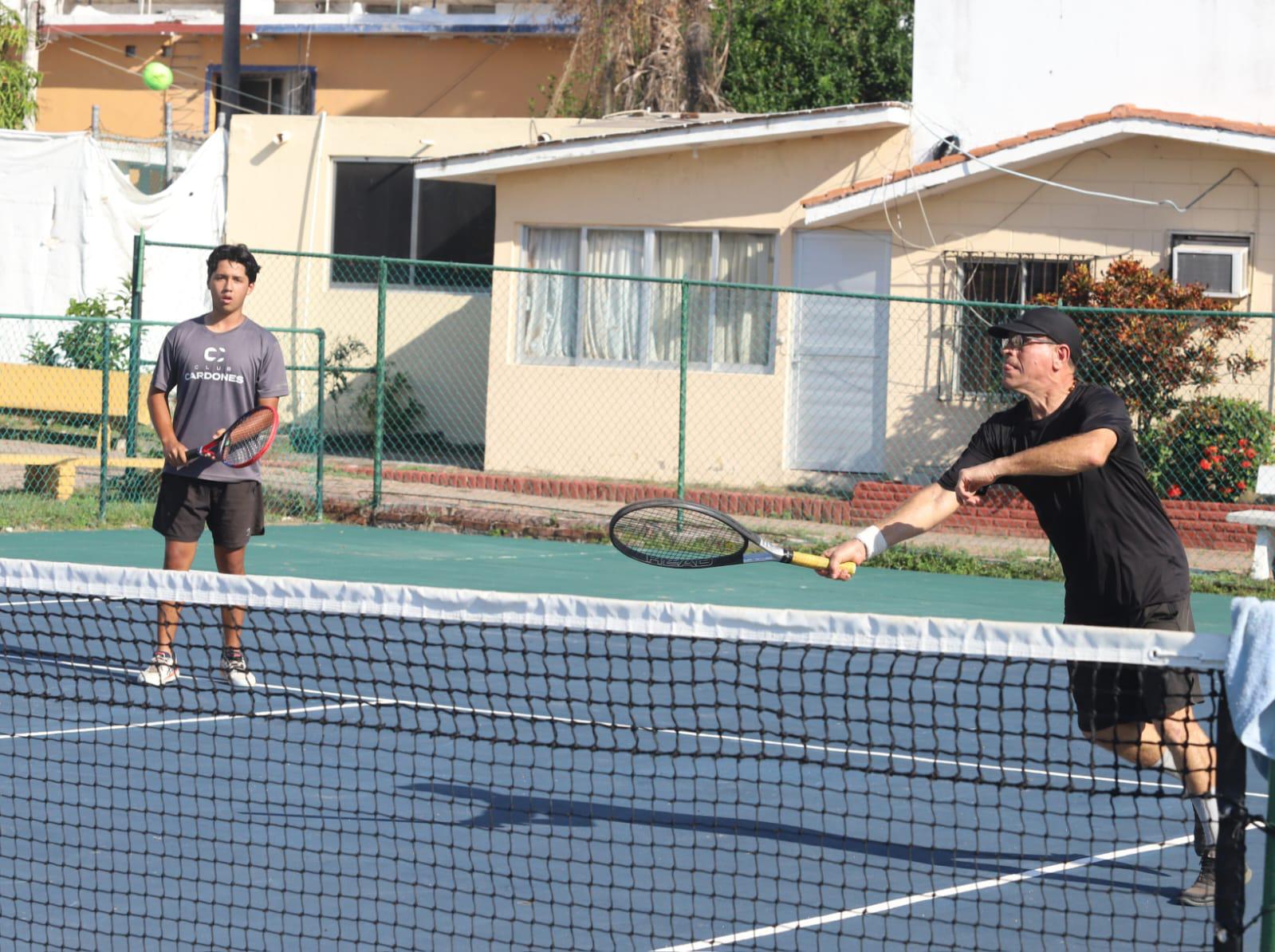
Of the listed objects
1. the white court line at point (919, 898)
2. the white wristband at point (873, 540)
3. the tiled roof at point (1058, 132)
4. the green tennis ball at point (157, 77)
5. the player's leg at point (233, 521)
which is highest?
the green tennis ball at point (157, 77)

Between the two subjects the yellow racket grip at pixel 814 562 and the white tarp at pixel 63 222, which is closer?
the yellow racket grip at pixel 814 562

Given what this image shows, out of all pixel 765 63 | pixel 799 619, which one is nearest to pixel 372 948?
pixel 799 619

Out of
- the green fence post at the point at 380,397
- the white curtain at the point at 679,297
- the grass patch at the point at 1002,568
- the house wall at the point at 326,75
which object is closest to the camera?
the grass patch at the point at 1002,568

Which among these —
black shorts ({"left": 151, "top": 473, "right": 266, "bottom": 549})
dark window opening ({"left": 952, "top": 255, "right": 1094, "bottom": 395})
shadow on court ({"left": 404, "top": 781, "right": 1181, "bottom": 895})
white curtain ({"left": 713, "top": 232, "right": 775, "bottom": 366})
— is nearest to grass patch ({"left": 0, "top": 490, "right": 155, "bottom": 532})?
white curtain ({"left": 713, "top": 232, "right": 775, "bottom": 366})

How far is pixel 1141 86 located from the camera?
17.3m

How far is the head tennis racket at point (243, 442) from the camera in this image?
8172 mm

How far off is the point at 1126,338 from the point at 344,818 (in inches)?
427

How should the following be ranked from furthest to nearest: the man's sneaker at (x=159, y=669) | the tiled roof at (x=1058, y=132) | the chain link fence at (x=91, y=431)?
1. the tiled roof at (x=1058, y=132)
2. the chain link fence at (x=91, y=431)
3. the man's sneaker at (x=159, y=669)

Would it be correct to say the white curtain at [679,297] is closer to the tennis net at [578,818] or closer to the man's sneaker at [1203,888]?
the tennis net at [578,818]

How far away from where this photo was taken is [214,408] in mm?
8352

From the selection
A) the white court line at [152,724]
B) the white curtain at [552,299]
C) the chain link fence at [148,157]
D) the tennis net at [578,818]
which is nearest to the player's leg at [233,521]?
the white court line at [152,724]

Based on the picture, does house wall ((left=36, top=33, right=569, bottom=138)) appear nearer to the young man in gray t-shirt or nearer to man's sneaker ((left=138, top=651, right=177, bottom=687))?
the young man in gray t-shirt

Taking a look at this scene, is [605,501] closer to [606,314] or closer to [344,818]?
[606,314]

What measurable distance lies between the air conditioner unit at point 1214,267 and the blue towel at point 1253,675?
13573 millimetres
